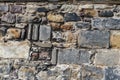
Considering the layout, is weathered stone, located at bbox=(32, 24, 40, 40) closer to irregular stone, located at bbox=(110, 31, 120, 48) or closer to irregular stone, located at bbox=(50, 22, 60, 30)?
irregular stone, located at bbox=(50, 22, 60, 30)

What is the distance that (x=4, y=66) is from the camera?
3.71 meters

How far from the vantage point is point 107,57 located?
138 inches

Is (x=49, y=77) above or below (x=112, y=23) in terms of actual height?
below

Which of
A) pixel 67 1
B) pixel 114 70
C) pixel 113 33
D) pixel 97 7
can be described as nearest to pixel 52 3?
pixel 67 1

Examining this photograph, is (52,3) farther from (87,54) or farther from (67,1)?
(87,54)

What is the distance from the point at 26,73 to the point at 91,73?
27.0 inches

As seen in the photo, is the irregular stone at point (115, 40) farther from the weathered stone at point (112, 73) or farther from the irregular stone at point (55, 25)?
the irregular stone at point (55, 25)

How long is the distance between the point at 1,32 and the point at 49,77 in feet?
2.35

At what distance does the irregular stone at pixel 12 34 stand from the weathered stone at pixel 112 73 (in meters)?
1.01

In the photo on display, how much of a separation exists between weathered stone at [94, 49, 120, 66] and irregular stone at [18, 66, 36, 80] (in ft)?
2.24

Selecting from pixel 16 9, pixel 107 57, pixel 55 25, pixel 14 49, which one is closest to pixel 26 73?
pixel 14 49

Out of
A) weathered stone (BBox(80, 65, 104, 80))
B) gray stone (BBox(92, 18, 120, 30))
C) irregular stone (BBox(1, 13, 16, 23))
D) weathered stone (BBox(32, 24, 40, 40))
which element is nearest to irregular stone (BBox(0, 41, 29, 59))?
weathered stone (BBox(32, 24, 40, 40))

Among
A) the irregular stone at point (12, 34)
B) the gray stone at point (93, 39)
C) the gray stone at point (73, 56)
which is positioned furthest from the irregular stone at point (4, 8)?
the gray stone at point (93, 39)

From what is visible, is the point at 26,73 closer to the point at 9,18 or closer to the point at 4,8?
the point at 9,18
